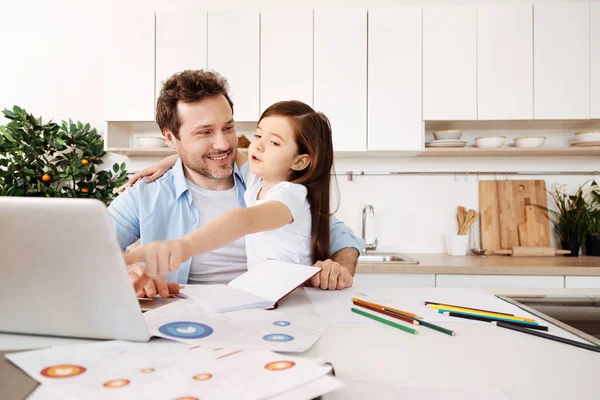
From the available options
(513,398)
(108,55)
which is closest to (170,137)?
(108,55)

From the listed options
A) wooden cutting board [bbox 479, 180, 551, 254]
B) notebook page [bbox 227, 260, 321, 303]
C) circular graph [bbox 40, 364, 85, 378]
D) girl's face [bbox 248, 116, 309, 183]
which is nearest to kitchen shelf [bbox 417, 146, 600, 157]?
wooden cutting board [bbox 479, 180, 551, 254]

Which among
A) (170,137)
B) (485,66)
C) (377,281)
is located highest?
(485,66)

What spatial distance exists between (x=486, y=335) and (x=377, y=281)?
167 centimetres

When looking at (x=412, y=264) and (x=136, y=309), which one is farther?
(x=412, y=264)

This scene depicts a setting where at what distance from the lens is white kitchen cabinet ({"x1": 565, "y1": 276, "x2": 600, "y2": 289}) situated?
2.36 meters

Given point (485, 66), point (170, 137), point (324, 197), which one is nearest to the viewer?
point (324, 197)

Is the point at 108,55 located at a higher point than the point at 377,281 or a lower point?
higher

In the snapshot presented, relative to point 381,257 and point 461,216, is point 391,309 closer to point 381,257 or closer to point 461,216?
point 381,257

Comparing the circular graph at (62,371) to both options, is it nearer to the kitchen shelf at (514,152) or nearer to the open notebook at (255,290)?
the open notebook at (255,290)

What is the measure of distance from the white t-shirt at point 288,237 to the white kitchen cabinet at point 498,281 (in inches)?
49.0

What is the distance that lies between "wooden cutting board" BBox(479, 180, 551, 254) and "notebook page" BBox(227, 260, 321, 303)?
86.4 inches

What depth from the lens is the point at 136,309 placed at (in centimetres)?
60

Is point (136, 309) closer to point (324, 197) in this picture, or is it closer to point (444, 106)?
point (324, 197)

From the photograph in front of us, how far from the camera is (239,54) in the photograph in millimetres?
2713
